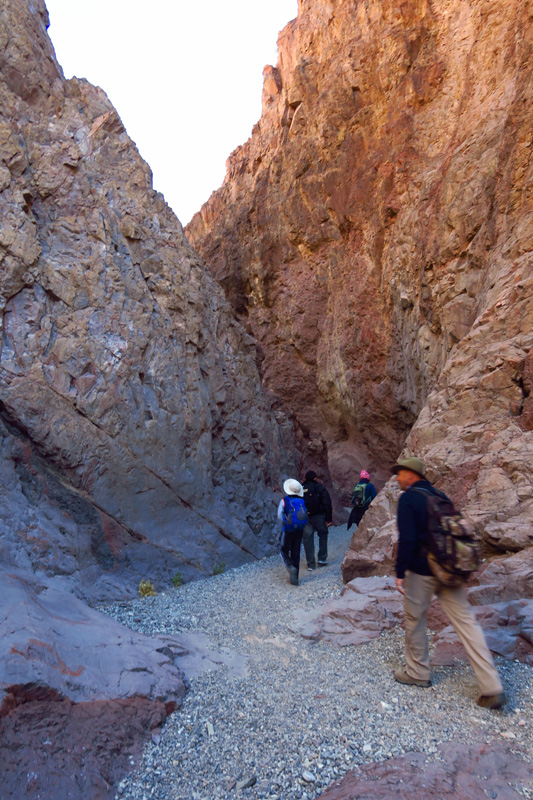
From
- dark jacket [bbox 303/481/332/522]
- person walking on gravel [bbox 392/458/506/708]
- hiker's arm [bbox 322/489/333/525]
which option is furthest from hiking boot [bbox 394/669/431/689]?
hiker's arm [bbox 322/489/333/525]

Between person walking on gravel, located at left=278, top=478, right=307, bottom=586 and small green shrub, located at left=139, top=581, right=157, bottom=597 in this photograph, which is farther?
person walking on gravel, located at left=278, top=478, right=307, bottom=586

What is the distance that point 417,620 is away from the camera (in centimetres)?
386

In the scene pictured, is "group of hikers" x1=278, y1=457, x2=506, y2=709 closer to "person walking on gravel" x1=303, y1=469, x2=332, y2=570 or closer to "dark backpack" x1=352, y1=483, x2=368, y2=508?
"person walking on gravel" x1=303, y1=469, x2=332, y2=570

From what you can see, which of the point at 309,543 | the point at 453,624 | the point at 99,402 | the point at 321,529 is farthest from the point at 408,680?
the point at 99,402

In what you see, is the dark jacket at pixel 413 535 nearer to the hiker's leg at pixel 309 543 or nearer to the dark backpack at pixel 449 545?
the dark backpack at pixel 449 545

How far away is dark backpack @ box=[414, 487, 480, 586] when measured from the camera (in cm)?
358

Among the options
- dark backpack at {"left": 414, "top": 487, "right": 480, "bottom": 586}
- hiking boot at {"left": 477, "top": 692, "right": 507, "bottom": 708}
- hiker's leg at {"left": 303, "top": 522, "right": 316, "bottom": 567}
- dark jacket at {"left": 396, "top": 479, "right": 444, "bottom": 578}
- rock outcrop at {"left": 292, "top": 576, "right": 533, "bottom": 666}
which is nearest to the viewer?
hiking boot at {"left": 477, "top": 692, "right": 507, "bottom": 708}

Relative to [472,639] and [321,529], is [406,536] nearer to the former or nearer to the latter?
[472,639]

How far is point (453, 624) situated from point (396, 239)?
1173 cm

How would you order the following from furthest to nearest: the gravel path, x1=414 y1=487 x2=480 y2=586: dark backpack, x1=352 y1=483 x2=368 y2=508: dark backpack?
x1=352 y1=483 x2=368 y2=508: dark backpack
x1=414 y1=487 x2=480 y2=586: dark backpack
the gravel path

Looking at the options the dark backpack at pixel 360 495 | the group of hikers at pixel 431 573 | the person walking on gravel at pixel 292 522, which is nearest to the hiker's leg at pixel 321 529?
the person walking on gravel at pixel 292 522

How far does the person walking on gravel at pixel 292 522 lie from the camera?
7672 mm

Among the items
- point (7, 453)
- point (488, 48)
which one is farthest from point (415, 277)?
point (7, 453)

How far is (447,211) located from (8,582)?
1059 cm
